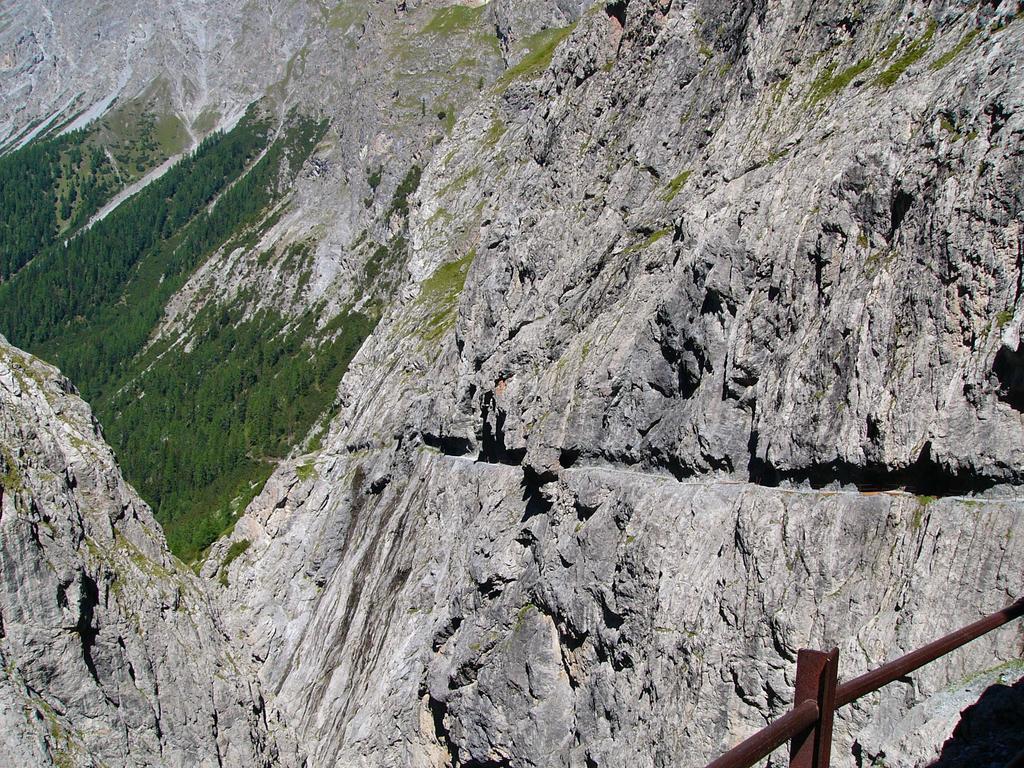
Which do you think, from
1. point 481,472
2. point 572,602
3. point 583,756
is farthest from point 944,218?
point 481,472

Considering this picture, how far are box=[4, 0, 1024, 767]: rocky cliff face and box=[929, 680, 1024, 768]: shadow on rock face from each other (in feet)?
5.09

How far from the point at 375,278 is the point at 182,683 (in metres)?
104

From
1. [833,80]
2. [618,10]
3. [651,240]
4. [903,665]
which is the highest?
[618,10]

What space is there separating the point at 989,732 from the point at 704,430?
47.1 feet

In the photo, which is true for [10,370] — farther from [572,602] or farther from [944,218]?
[944,218]

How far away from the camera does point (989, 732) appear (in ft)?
33.2

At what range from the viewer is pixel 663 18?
132 ft

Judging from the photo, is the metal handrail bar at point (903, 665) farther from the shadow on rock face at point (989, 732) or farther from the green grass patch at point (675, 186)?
the green grass patch at point (675, 186)

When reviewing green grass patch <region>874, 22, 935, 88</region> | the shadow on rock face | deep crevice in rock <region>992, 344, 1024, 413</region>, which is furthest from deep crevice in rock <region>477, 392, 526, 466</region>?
the shadow on rock face

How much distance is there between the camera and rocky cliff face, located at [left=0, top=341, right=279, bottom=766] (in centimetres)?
2364

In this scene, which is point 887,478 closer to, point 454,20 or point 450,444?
point 450,444

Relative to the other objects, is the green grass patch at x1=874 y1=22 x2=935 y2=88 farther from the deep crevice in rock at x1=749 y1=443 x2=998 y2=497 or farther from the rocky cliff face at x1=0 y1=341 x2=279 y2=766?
the rocky cliff face at x1=0 y1=341 x2=279 y2=766

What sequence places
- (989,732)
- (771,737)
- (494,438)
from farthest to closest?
1. (494,438)
2. (989,732)
3. (771,737)

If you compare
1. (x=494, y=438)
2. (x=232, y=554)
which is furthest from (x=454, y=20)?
(x=494, y=438)
